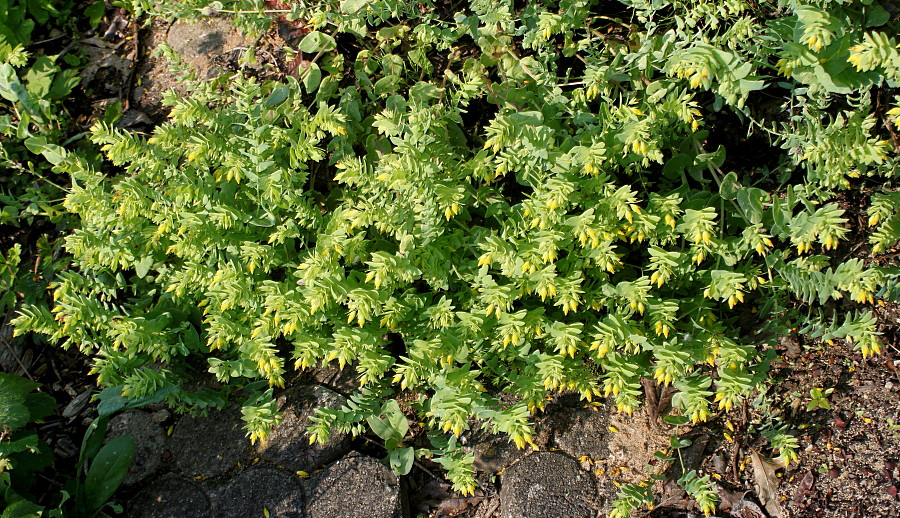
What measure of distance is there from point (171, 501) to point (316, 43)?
7.09 feet

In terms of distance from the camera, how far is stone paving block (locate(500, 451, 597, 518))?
2852 mm

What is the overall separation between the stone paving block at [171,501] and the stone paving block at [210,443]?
0.07 m

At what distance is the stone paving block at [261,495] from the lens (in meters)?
2.93

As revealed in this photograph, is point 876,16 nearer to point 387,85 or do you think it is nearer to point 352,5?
point 387,85

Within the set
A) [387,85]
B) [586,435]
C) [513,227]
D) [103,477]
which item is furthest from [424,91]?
[103,477]

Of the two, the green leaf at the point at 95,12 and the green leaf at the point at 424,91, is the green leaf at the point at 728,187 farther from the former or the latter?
the green leaf at the point at 95,12

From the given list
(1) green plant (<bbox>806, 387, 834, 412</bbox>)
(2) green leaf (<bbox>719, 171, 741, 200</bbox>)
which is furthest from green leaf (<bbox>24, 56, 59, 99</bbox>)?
(1) green plant (<bbox>806, 387, 834, 412</bbox>)

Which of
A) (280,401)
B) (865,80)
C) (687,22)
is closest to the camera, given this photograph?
(865,80)

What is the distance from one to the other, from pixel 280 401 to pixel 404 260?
1.07 metres

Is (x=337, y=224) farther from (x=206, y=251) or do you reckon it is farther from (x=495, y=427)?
(x=495, y=427)

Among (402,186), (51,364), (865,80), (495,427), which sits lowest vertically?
(51,364)

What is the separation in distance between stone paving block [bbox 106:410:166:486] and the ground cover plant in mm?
256

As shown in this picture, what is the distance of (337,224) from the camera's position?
268 centimetres

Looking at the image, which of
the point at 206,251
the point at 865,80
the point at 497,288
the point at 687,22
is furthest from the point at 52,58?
the point at 865,80
